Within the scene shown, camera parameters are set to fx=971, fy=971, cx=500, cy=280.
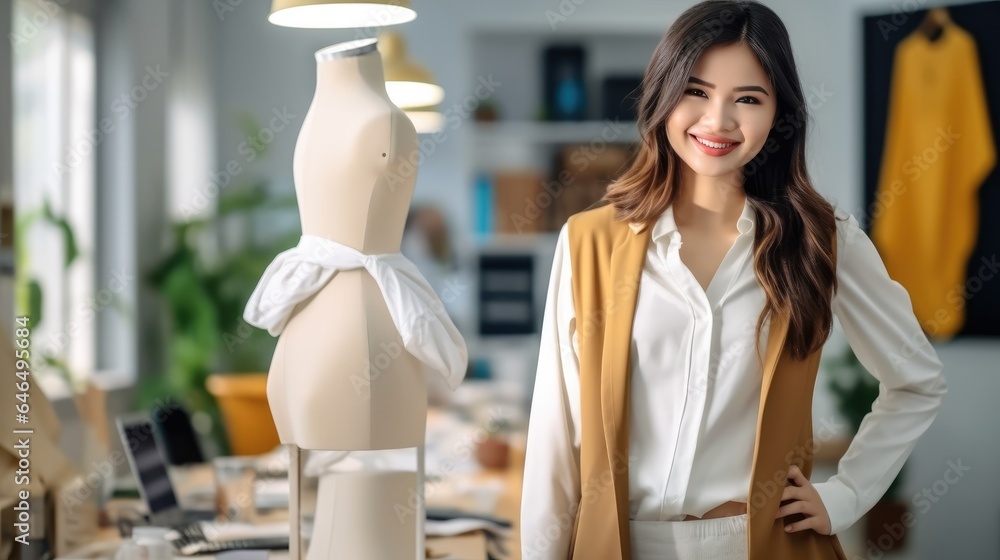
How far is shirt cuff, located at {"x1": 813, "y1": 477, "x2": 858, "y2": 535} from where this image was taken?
158cm

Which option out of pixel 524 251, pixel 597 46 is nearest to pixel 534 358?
pixel 524 251

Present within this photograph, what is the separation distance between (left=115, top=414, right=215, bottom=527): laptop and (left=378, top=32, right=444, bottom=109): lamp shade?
133 cm

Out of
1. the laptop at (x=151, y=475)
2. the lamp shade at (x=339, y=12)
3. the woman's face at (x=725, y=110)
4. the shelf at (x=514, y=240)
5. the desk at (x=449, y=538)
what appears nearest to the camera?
the woman's face at (x=725, y=110)

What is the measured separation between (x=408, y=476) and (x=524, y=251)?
362 cm

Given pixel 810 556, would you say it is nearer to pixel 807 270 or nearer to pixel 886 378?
pixel 886 378

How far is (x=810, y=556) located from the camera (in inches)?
61.7

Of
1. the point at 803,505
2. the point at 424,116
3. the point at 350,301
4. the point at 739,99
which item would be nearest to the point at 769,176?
the point at 739,99

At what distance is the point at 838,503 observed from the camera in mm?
1601

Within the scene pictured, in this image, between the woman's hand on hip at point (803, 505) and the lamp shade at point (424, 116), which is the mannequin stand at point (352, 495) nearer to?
the woman's hand on hip at point (803, 505)

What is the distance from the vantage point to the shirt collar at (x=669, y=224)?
5.09ft

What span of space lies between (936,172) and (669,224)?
9.26 feet

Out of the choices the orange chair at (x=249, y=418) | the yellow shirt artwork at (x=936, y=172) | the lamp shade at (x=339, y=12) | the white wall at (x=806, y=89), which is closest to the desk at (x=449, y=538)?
the lamp shade at (x=339, y=12)

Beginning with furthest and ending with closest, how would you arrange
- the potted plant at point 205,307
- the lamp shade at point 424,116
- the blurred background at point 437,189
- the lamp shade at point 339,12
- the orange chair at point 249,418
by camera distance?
the potted plant at point 205,307, the orange chair at point 249,418, the blurred background at point 437,189, the lamp shade at point 424,116, the lamp shade at point 339,12

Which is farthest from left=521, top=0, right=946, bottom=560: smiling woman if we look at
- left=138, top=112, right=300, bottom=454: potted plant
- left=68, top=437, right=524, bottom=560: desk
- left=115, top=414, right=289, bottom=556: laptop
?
left=138, top=112, right=300, bottom=454: potted plant
